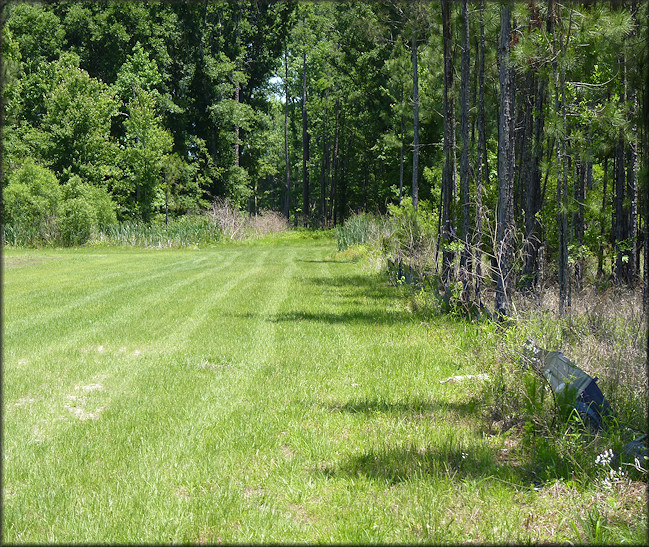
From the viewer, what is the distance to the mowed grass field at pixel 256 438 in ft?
11.7

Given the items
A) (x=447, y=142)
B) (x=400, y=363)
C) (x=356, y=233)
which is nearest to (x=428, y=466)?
(x=400, y=363)

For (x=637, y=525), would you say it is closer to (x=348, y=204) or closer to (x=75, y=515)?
(x=75, y=515)

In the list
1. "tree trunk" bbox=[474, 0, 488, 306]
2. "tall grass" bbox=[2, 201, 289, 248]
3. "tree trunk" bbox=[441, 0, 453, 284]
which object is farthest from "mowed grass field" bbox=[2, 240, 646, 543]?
"tall grass" bbox=[2, 201, 289, 248]

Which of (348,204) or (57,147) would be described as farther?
(348,204)

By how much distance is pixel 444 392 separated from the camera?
6.12 m

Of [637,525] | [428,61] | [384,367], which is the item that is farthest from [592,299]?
[428,61]

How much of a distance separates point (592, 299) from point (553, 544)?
7.48 m

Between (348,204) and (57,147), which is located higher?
(57,147)

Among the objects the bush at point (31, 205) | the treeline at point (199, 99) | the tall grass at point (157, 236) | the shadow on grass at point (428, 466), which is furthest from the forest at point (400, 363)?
the treeline at point (199, 99)

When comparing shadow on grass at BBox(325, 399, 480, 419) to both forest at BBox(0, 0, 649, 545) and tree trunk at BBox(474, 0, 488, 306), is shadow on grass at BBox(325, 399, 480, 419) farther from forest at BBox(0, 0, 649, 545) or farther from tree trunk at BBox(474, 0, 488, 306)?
tree trunk at BBox(474, 0, 488, 306)

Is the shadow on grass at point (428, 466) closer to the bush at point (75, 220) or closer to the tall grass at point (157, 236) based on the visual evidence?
the bush at point (75, 220)

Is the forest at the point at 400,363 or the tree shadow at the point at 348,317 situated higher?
the forest at the point at 400,363

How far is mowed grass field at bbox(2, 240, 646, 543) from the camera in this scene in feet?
11.7

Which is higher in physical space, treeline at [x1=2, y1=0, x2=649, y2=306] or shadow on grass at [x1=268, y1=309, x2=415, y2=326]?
treeline at [x1=2, y1=0, x2=649, y2=306]
